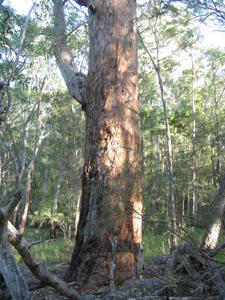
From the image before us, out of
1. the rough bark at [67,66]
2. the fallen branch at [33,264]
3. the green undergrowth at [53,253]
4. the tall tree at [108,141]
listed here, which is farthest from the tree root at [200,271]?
the rough bark at [67,66]

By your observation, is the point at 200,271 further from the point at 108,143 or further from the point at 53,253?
the point at 53,253

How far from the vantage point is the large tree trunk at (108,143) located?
3613 mm

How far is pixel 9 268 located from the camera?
2.37m

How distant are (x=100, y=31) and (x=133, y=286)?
285cm

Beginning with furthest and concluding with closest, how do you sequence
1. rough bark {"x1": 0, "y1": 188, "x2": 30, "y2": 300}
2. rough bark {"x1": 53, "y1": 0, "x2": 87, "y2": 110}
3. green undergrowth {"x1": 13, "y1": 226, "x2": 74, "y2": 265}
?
green undergrowth {"x1": 13, "y1": 226, "x2": 74, "y2": 265}, rough bark {"x1": 53, "y1": 0, "x2": 87, "y2": 110}, rough bark {"x1": 0, "y1": 188, "x2": 30, "y2": 300}

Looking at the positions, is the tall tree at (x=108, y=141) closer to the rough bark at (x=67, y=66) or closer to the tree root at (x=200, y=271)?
the rough bark at (x=67, y=66)

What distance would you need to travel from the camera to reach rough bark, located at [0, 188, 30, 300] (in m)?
2.28

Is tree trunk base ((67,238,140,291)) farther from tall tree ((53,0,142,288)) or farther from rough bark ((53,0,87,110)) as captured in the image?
rough bark ((53,0,87,110))

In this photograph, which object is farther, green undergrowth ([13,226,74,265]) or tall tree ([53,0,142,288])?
green undergrowth ([13,226,74,265])

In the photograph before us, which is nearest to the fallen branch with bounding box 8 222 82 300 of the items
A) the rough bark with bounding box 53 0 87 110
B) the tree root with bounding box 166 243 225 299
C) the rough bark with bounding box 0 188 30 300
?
the rough bark with bounding box 0 188 30 300

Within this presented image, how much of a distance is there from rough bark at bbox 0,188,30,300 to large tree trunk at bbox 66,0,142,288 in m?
0.92

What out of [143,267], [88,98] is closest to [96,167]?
[88,98]

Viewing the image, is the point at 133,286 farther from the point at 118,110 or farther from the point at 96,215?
the point at 118,110

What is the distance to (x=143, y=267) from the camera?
12.9ft
